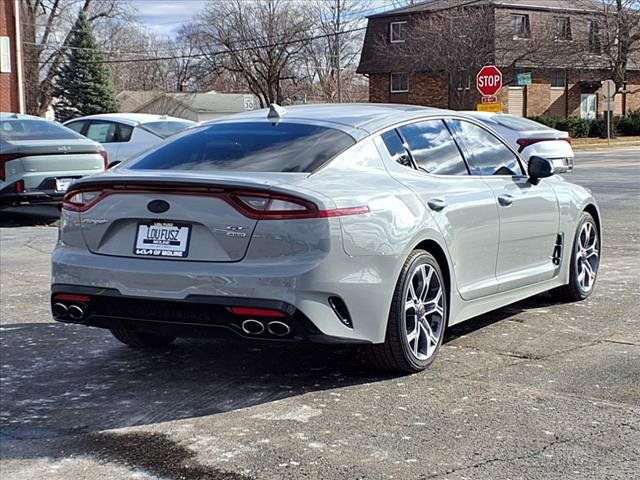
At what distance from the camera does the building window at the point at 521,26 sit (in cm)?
4759

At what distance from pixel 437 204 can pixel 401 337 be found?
0.85 m

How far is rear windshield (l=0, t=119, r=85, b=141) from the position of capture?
13797 mm

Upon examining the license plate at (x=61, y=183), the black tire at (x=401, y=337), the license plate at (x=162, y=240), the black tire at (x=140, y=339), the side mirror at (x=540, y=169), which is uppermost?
the side mirror at (x=540, y=169)

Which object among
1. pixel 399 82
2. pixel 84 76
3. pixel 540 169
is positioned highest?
pixel 84 76

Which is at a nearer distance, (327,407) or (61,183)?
(327,407)

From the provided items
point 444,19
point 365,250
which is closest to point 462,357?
point 365,250

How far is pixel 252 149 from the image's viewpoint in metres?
5.36

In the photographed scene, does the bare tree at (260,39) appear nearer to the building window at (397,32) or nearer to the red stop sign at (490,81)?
the building window at (397,32)

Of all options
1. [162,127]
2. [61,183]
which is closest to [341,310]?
[61,183]

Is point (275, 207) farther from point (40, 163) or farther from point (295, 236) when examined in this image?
point (40, 163)

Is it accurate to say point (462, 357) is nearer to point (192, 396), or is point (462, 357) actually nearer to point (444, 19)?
point (192, 396)

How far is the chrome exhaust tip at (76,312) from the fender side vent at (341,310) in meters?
1.37

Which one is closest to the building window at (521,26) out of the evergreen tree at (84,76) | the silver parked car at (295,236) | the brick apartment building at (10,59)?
the brick apartment building at (10,59)

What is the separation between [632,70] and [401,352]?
2259 inches
